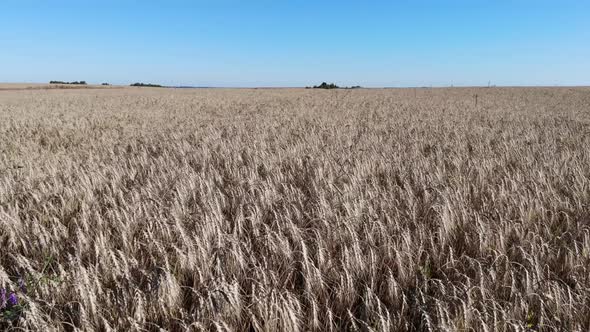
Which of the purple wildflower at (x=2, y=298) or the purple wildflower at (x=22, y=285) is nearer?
the purple wildflower at (x=2, y=298)

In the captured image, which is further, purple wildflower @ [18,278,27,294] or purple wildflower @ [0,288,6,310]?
purple wildflower @ [18,278,27,294]

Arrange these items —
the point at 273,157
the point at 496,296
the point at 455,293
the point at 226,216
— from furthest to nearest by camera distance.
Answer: the point at 273,157
the point at 226,216
the point at 496,296
the point at 455,293

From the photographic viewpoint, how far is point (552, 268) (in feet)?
6.57

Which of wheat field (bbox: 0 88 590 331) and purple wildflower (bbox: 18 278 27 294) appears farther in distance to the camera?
purple wildflower (bbox: 18 278 27 294)

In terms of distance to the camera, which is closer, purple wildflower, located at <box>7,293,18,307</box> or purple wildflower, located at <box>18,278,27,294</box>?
purple wildflower, located at <box>7,293,18,307</box>

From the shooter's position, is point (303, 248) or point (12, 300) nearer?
point (12, 300)

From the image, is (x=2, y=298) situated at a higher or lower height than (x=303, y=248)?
lower

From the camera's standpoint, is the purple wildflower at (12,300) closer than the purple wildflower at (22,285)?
Yes

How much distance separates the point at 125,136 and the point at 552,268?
7815mm

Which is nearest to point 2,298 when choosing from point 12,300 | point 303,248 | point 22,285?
point 12,300

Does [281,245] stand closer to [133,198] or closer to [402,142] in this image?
[133,198]

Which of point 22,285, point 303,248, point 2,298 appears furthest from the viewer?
point 303,248

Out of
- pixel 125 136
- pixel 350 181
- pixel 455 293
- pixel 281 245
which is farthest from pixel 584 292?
pixel 125 136

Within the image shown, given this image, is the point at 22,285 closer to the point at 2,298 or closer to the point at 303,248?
the point at 2,298
